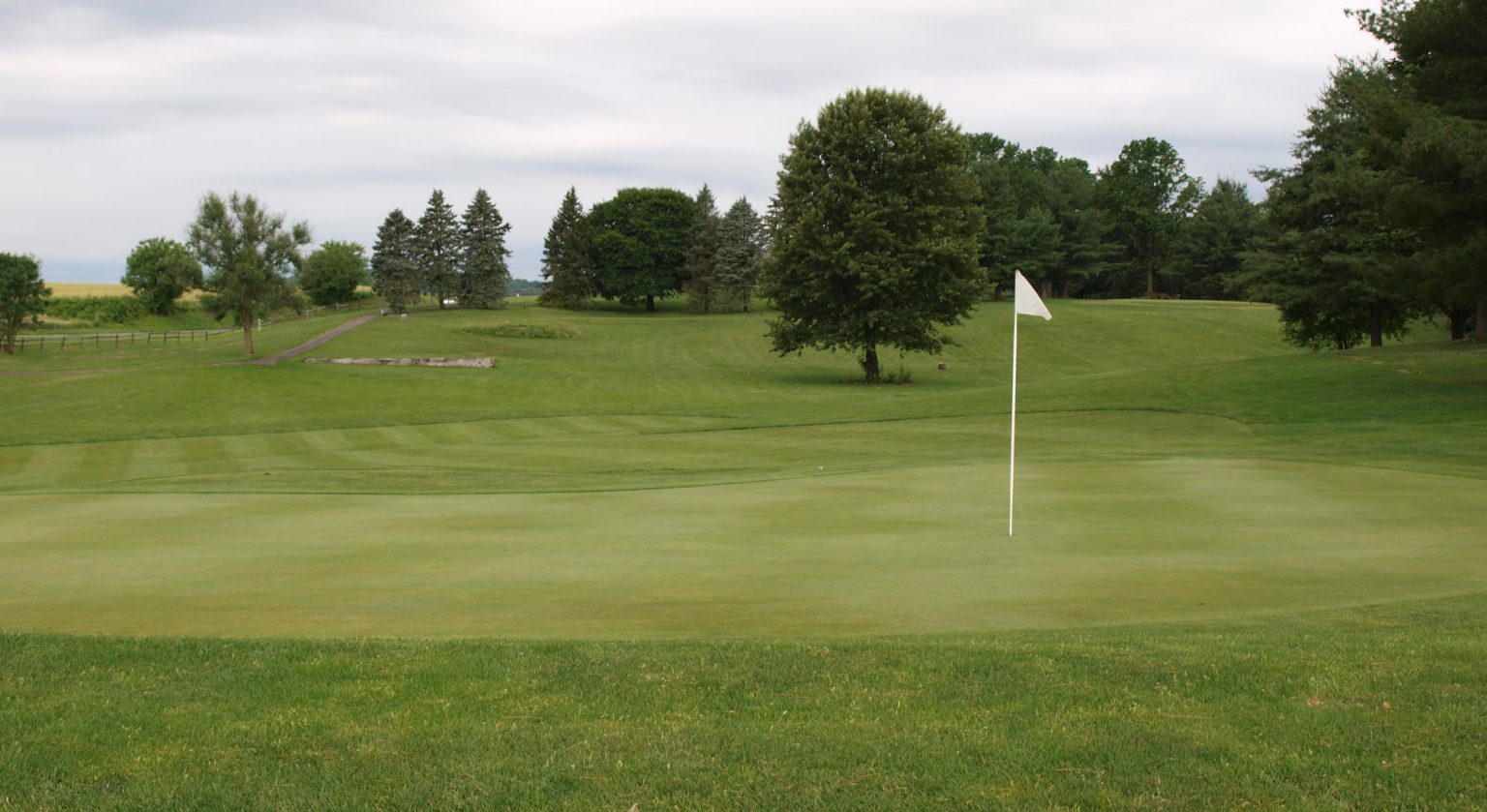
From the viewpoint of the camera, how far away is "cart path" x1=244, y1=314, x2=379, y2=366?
199 ft

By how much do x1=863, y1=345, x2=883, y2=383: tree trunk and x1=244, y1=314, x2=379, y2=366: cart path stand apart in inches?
1235

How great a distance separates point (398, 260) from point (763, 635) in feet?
321

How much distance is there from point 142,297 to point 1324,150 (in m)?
107

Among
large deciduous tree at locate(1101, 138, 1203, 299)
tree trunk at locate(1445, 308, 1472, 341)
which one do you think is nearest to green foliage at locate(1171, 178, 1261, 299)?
large deciduous tree at locate(1101, 138, 1203, 299)

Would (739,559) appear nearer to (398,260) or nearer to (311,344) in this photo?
(311,344)

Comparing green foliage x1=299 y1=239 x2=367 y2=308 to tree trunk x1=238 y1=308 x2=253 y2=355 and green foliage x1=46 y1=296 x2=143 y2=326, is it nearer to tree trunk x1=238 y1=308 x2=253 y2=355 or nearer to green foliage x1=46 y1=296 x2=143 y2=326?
green foliage x1=46 y1=296 x2=143 y2=326

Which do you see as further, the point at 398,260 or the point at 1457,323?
the point at 398,260

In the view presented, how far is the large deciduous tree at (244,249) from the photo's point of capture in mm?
58625

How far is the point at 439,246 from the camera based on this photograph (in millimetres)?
101250

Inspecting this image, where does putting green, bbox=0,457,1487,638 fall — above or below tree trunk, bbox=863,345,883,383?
below

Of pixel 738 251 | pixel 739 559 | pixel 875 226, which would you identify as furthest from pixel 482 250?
pixel 739 559

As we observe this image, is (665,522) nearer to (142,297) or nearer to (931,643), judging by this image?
(931,643)

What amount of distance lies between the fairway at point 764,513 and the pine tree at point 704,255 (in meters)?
64.3

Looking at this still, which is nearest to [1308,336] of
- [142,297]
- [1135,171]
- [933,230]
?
[933,230]
